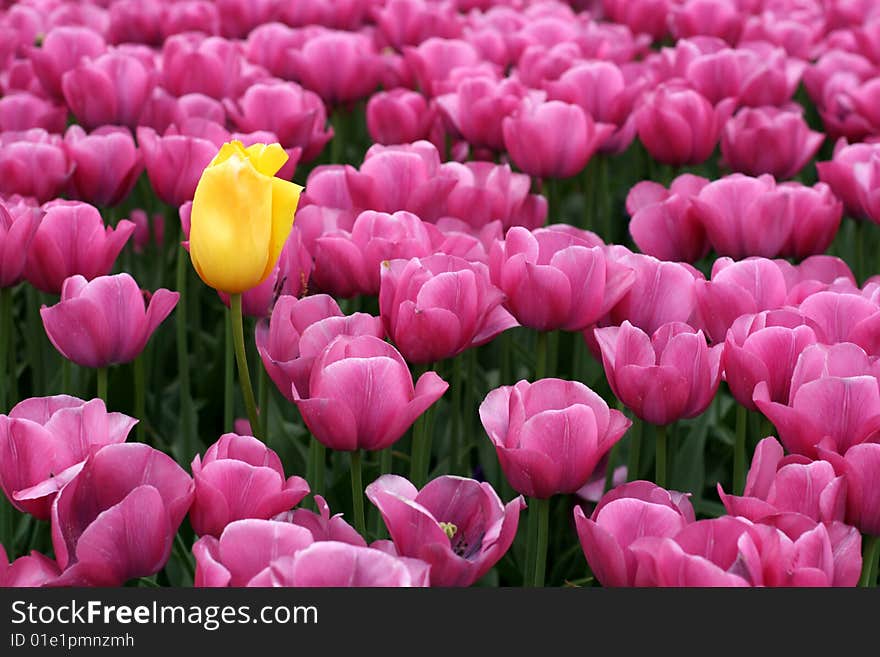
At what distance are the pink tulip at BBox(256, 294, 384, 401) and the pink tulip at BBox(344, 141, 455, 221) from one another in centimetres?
40

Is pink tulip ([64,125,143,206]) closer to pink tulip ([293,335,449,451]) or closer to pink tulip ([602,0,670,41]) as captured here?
pink tulip ([293,335,449,451])

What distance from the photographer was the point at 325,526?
3.34 ft

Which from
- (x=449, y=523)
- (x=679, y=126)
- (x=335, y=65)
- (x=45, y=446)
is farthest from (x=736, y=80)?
(x=45, y=446)

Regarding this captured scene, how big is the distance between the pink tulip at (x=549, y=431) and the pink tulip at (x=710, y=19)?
213 centimetres

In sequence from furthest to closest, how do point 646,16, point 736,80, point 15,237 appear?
point 646,16 → point 736,80 → point 15,237

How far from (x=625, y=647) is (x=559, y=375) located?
1.19 meters

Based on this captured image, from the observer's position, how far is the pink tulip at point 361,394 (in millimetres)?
1142

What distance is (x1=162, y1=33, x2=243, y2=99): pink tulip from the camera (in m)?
2.37

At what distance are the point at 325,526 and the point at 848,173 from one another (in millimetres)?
1210

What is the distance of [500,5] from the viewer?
3699 millimetres

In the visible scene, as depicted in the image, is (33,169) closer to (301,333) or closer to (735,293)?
(301,333)

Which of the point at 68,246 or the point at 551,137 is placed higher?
the point at 551,137

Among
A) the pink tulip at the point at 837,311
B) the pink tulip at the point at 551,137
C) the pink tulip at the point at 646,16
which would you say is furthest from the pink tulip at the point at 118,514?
the pink tulip at the point at 646,16

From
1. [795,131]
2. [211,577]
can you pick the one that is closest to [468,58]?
[795,131]
